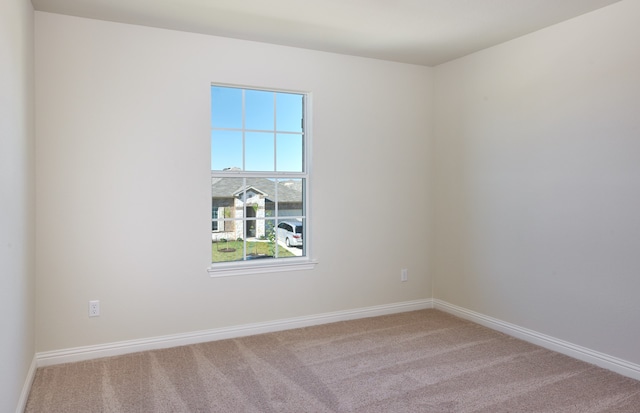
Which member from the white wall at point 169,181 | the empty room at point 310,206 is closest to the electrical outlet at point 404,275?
the empty room at point 310,206

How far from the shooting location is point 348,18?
123 inches

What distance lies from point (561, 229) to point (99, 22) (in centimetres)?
380

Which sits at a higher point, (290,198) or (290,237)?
(290,198)

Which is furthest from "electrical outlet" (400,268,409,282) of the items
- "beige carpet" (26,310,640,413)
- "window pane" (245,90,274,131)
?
"window pane" (245,90,274,131)

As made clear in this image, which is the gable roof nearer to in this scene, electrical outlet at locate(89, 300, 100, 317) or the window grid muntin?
the window grid muntin

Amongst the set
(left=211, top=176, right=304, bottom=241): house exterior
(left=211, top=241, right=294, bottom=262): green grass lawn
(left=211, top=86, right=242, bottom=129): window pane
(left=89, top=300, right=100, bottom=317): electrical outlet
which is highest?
(left=211, top=86, right=242, bottom=129): window pane

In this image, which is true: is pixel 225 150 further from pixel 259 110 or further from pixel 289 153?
pixel 289 153

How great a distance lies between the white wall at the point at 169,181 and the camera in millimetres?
3033

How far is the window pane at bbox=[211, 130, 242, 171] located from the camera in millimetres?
3600

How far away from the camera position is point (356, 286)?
13.5ft

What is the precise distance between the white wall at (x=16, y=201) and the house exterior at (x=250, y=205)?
1318mm

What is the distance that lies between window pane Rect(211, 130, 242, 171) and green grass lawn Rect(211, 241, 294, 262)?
2.17 ft

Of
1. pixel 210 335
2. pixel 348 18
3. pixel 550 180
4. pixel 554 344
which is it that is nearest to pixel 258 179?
pixel 210 335

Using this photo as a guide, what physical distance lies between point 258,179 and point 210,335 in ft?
4.52
